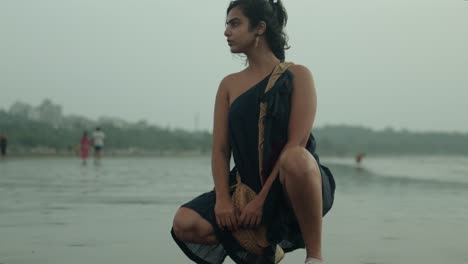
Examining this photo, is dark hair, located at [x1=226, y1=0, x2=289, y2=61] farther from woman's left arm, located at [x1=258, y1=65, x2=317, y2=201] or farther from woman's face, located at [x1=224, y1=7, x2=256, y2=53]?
woman's left arm, located at [x1=258, y1=65, x2=317, y2=201]

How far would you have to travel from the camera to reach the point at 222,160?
14.7ft

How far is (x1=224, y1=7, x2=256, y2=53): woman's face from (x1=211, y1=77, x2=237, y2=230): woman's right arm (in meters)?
Result: 0.23

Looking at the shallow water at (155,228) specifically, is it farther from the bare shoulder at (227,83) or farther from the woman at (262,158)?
the bare shoulder at (227,83)

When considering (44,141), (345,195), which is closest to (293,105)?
(345,195)

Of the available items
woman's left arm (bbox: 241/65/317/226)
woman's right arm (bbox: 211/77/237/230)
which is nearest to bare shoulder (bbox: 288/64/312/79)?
woman's left arm (bbox: 241/65/317/226)

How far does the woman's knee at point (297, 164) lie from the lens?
410cm

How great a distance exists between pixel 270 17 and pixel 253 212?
106cm

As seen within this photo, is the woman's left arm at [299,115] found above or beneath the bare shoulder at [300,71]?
beneath

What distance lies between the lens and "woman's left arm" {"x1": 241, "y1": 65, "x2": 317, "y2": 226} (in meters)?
4.24

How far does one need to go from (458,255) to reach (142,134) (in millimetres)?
80825

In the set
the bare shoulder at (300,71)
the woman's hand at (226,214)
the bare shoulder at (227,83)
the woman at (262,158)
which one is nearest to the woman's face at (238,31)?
the woman at (262,158)

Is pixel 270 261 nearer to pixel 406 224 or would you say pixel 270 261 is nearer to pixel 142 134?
pixel 406 224

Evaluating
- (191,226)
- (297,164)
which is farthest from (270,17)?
(191,226)

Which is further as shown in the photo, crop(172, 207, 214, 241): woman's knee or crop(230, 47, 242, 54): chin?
crop(230, 47, 242, 54): chin
